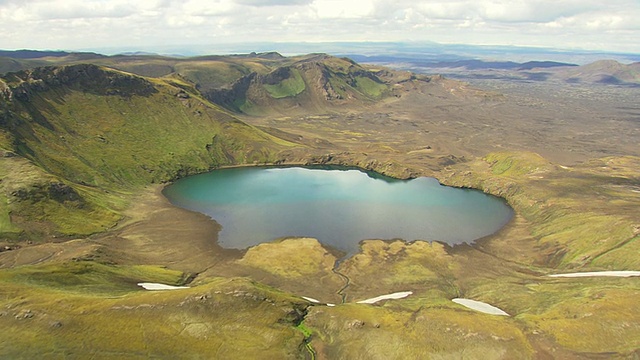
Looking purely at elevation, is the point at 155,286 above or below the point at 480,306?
above

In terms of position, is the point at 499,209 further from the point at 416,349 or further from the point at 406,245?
the point at 416,349

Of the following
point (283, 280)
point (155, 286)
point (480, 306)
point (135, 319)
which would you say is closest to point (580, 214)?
point (480, 306)

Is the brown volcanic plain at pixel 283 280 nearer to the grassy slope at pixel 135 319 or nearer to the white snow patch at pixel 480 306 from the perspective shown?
the grassy slope at pixel 135 319

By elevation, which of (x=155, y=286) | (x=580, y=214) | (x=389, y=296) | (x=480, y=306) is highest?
(x=155, y=286)

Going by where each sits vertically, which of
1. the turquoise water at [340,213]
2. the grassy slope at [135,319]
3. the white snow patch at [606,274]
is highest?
the grassy slope at [135,319]

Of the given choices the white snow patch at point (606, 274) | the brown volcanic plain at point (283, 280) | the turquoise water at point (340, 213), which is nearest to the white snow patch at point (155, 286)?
the brown volcanic plain at point (283, 280)

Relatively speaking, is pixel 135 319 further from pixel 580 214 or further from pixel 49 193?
pixel 580 214
